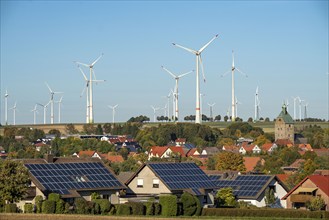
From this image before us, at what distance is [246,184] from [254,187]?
117 cm

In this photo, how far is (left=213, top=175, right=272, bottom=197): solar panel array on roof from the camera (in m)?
81.6

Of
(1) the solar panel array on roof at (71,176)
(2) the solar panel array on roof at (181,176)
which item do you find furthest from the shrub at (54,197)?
(2) the solar panel array on roof at (181,176)

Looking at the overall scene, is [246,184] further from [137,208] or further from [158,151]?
[158,151]

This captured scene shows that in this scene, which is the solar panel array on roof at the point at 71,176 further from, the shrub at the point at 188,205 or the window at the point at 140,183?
the shrub at the point at 188,205

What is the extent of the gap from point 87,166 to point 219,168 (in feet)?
169

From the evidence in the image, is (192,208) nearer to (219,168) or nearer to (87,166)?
(87,166)

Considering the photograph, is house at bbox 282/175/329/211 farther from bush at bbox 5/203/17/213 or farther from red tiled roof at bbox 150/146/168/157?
red tiled roof at bbox 150/146/168/157

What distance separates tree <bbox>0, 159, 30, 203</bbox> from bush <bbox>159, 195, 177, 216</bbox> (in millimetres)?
9062

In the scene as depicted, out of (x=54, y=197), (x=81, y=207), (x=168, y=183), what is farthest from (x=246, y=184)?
(x=54, y=197)

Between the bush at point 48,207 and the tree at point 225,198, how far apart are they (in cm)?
1665

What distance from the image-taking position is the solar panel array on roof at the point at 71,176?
68.6 meters

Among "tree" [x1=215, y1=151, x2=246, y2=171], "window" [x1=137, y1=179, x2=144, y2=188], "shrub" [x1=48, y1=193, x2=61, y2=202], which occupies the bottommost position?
"shrub" [x1=48, y1=193, x2=61, y2=202]

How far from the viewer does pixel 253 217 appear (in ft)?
211

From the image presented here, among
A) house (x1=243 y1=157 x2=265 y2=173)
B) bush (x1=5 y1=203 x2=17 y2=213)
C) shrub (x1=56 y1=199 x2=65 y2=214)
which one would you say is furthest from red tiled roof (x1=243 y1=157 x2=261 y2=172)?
bush (x1=5 y1=203 x2=17 y2=213)
